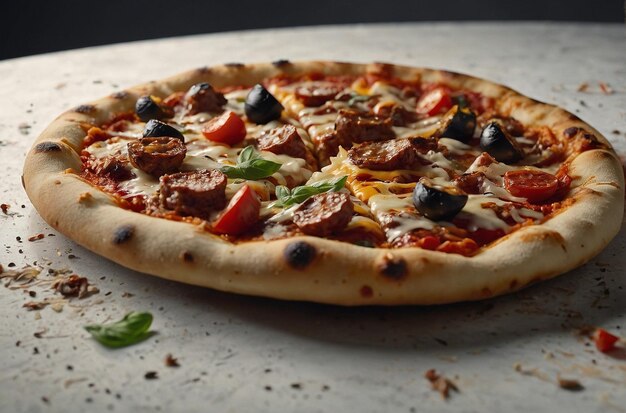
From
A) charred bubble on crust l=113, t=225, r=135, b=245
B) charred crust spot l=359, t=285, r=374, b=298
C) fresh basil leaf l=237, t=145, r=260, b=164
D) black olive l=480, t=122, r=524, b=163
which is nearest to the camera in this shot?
charred crust spot l=359, t=285, r=374, b=298

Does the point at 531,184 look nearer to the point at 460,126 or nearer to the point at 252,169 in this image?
the point at 460,126

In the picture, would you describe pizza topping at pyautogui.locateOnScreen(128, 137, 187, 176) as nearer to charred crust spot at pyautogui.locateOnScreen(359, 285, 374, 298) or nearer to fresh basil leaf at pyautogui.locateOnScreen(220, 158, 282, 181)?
fresh basil leaf at pyautogui.locateOnScreen(220, 158, 282, 181)

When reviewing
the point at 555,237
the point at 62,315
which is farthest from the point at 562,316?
the point at 62,315

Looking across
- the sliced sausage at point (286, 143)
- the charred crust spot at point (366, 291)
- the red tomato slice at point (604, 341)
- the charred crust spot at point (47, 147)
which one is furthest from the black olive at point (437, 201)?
the charred crust spot at point (47, 147)

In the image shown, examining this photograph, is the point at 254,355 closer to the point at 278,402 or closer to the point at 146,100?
the point at 278,402

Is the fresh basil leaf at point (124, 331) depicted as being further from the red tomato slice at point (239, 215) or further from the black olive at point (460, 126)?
the black olive at point (460, 126)

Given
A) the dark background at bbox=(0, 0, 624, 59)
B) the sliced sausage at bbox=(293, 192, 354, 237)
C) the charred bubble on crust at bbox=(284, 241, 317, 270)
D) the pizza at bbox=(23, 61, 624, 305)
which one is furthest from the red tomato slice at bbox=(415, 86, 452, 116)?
the dark background at bbox=(0, 0, 624, 59)
